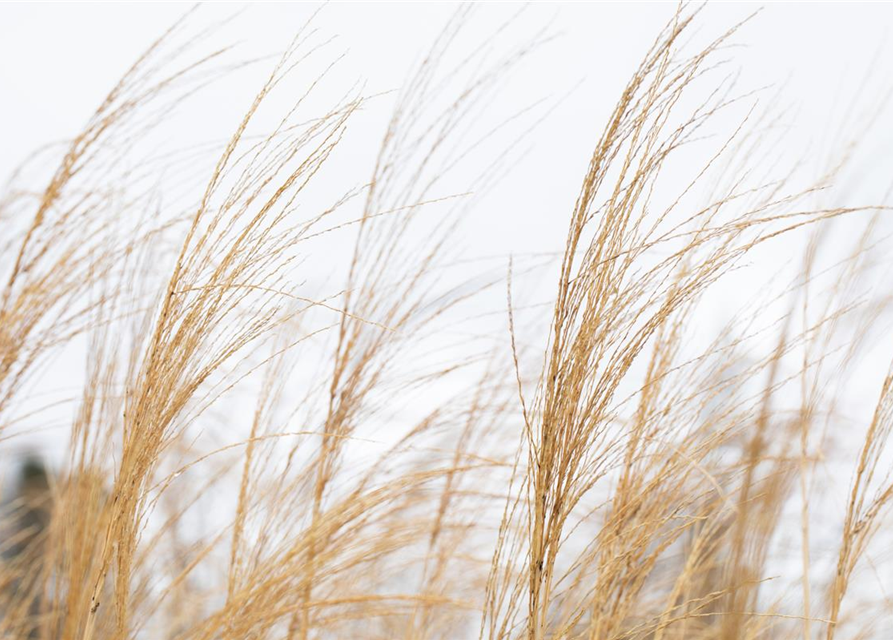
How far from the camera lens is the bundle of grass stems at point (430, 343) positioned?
→ 901mm

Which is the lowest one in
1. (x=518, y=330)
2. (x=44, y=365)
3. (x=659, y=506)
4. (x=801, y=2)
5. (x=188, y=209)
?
(x=659, y=506)

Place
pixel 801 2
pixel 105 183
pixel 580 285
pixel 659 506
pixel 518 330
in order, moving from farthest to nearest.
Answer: pixel 518 330
pixel 801 2
pixel 105 183
pixel 659 506
pixel 580 285

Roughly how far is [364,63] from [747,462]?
63cm

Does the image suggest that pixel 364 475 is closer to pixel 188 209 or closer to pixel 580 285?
pixel 188 209

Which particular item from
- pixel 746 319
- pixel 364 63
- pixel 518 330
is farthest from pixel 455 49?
pixel 518 330

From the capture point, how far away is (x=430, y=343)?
1.45m

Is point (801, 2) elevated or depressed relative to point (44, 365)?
elevated

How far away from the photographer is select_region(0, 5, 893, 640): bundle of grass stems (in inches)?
35.5

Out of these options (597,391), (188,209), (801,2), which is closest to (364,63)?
(188,209)

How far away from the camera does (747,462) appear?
3.62 ft

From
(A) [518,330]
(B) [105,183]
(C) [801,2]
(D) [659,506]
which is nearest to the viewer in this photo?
(D) [659,506]

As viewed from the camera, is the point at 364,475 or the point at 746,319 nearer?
the point at 746,319

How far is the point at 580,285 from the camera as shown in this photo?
2.89 ft

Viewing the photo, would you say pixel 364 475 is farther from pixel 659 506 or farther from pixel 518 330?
pixel 518 330
